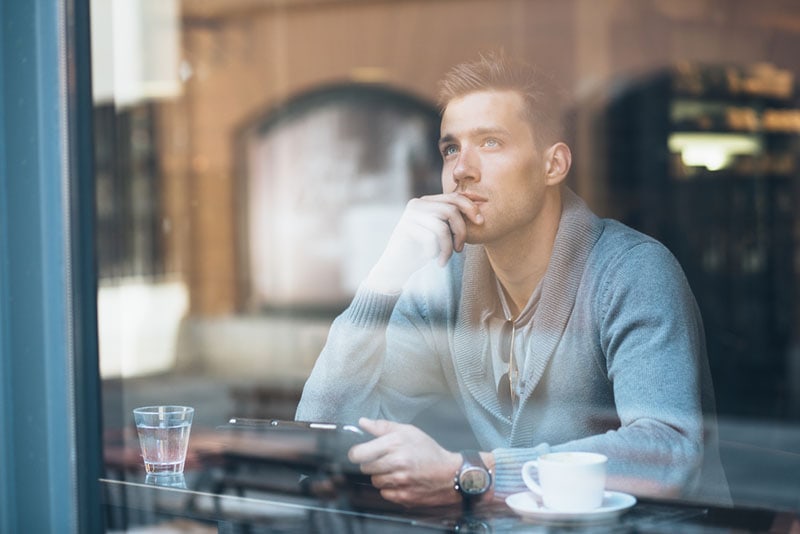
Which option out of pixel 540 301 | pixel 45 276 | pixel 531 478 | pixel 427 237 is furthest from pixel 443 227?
pixel 45 276

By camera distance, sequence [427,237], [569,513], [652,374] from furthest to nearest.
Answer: [427,237]
[652,374]
[569,513]

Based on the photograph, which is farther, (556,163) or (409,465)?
(556,163)

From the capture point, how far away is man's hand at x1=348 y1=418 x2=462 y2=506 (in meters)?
1.20

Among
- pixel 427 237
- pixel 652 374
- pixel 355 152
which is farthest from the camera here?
pixel 355 152

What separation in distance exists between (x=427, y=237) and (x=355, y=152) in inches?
233

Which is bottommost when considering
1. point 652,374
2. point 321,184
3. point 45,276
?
point 652,374

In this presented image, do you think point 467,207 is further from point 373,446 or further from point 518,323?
point 373,446

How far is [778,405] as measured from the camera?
605 cm

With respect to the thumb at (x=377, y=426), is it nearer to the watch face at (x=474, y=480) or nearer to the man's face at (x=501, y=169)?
the watch face at (x=474, y=480)

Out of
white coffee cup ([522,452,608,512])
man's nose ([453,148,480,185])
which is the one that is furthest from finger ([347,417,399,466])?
man's nose ([453,148,480,185])

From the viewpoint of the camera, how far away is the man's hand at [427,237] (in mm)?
1409

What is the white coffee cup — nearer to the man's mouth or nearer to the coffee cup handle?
the coffee cup handle

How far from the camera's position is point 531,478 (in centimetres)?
116

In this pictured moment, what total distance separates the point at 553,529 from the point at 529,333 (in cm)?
38
